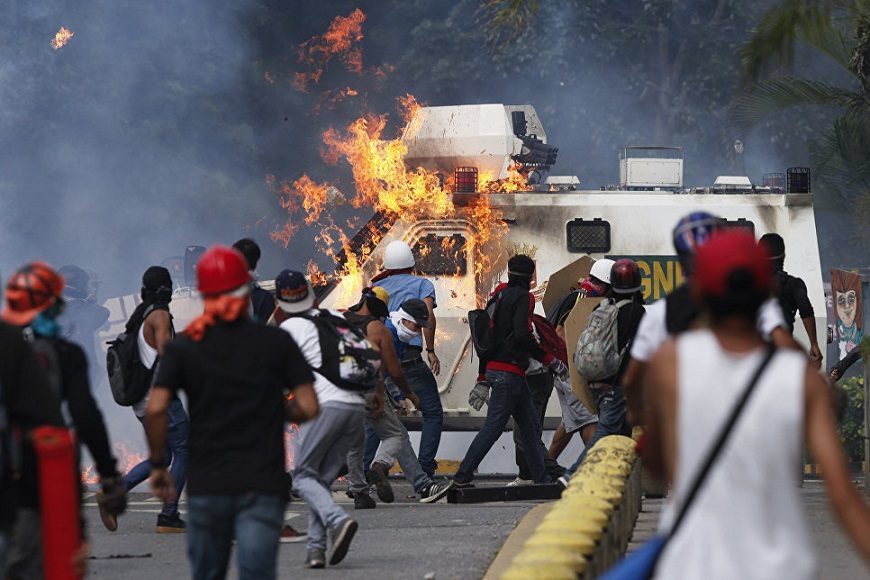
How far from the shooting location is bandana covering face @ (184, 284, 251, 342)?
21.5 ft

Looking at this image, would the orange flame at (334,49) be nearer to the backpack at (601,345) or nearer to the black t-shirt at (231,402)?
the backpack at (601,345)

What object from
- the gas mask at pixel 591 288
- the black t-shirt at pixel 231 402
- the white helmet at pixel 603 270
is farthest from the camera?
the gas mask at pixel 591 288

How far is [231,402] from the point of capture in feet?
21.3

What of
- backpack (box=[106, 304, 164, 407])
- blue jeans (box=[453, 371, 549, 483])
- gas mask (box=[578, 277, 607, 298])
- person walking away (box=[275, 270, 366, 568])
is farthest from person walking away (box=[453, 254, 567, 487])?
person walking away (box=[275, 270, 366, 568])

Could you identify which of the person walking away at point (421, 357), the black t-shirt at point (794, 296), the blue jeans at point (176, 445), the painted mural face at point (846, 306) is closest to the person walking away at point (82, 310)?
the person walking away at point (421, 357)

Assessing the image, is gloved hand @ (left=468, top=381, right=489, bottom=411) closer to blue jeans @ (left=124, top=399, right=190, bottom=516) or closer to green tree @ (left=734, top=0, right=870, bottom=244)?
blue jeans @ (left=124, top=399, right=190, bottom=516)

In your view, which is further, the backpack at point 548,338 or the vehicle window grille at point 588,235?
the vehicle window grille at point 588,235

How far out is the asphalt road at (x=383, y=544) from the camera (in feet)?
31.4

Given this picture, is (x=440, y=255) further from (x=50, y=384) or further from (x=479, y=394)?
(x=50, y=384)

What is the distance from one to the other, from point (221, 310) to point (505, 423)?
672cm

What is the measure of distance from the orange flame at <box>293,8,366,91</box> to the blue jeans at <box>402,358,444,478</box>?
25.8 metres

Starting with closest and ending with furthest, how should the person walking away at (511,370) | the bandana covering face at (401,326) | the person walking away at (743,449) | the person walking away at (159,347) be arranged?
the person walking away at (743,449) → the person walking away at (159,347) → the person walking away at (511,370) → the bandana covering face at (401,326)

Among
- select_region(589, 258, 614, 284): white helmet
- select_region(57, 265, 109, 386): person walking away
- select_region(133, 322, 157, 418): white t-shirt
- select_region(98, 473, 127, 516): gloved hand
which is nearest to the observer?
select_region(98, 473, 127, 516): gloved hand

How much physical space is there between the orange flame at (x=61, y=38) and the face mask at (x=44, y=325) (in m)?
27.5
